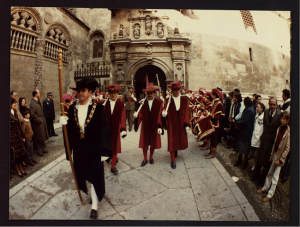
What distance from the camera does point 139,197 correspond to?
248cm

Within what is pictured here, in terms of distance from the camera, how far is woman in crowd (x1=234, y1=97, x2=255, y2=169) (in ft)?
9.71

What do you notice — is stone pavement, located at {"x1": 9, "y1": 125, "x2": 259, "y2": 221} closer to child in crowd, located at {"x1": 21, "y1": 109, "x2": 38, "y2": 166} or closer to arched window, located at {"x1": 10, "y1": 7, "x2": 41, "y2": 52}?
child in crowd, located at {"x1": 21, "y1": 109, "x2": 38, "y2": 166}

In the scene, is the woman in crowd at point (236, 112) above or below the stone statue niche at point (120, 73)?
below

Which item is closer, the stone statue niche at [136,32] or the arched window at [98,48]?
the arched window at [98,48]

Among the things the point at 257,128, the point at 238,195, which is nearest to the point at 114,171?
the point at 238,195

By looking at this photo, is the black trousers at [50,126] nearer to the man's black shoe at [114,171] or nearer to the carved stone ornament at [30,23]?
the man's black shoe at [114,171]

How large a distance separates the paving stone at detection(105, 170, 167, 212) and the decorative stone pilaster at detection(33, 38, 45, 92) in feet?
6.79

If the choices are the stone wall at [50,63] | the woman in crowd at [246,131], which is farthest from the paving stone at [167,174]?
the stone wall at [50,63]

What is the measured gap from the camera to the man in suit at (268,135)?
8.50ft

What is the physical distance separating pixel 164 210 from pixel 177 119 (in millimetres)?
1637

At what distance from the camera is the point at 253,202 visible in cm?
245

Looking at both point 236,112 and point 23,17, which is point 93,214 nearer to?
point 236,112

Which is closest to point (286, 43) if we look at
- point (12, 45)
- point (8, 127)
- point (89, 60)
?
point (89, 60)

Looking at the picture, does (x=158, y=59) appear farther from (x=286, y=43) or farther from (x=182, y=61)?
(x=286, y=43)
